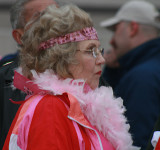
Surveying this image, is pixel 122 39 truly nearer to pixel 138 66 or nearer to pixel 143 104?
pixel 138 66

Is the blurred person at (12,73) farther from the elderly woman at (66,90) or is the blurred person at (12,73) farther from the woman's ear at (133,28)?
the woman's ear at (133,28)

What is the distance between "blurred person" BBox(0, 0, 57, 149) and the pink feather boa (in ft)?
1.40

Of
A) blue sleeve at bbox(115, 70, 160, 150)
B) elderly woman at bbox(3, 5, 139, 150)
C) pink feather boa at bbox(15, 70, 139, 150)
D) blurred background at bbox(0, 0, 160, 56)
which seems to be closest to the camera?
elderly woman at bbox(3, 5, 139, 150)

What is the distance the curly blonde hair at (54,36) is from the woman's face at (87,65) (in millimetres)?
32

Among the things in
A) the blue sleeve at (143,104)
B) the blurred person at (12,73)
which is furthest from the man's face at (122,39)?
the blurred person at (12,73)

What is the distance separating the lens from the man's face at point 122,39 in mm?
3883

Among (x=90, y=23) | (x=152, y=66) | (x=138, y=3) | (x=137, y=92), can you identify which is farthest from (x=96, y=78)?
(x=138, y=3)

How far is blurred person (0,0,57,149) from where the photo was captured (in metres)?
2.17

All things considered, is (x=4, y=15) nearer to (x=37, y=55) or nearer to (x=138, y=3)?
(x=138, y=3)

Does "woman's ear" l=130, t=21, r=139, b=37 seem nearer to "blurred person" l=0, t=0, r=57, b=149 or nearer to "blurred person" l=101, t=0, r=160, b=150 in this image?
"blurred person" l=101, t=0, r=160, b=150

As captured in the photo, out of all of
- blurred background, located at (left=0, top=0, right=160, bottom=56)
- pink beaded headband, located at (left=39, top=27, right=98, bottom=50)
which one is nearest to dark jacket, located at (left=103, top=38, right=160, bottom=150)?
pink beaded headband, located at (left=39, top=27, right=98, bottom=50)

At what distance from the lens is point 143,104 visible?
9.75 feet

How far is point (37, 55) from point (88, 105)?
1.26 ft

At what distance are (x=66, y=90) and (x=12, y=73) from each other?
0.66 meters
